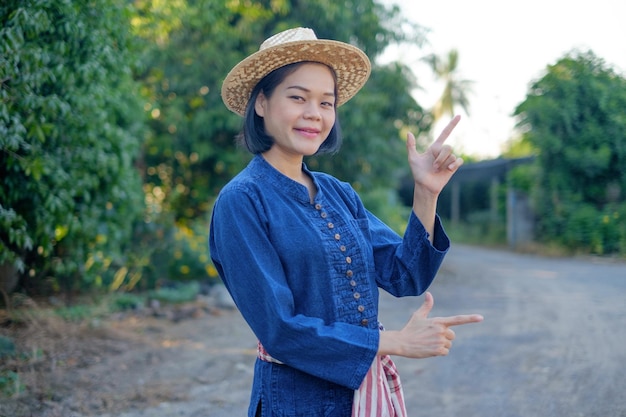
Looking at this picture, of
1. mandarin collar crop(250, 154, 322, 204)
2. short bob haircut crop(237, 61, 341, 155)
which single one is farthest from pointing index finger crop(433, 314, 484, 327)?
short bob haircut crop(237, 61, 341, 155)

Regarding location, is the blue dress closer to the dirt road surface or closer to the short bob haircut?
the short bob haircut

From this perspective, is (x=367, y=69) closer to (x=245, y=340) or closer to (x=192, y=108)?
(x=245, y=340)

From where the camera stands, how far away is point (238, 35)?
9.26m

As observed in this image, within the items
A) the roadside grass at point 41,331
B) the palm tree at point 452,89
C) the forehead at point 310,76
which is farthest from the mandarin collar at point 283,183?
the palm tree at point 452,89

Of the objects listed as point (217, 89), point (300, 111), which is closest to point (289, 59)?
point (300, 111)

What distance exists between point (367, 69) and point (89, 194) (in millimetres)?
4172

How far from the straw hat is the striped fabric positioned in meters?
0.80

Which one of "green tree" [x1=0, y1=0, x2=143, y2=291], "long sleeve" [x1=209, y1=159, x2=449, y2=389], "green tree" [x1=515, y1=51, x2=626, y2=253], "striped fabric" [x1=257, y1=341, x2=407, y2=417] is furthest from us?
"green tree" [x1=515, y1=51, x2=626, y2=253]

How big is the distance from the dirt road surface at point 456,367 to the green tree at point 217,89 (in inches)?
109

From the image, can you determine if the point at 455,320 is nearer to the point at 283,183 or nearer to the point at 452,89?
the point at 283,183

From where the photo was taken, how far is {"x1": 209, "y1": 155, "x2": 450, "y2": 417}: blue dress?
61.7 inches

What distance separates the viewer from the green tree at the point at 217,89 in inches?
360

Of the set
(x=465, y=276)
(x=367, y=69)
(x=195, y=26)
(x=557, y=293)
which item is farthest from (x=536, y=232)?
(x=367, y=69)

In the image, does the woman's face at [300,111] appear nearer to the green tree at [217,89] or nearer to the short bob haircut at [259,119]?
the short bob haircut at [259,119]
